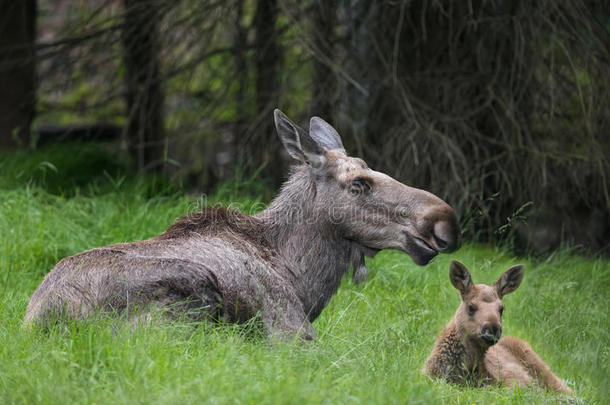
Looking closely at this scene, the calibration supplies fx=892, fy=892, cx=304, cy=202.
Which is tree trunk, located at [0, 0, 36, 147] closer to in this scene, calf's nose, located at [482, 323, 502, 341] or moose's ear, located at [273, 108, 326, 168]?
moose's ear, located at [273, 108, 326, 168]

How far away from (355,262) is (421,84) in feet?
13.3

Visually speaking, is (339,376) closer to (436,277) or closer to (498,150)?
(436,277)

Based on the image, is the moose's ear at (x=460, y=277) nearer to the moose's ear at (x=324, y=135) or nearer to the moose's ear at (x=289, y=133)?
the moose's ear at (x=324, y=135)

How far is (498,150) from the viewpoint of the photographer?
9820 millimetres

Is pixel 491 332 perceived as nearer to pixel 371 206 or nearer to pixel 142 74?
pixel 371 206

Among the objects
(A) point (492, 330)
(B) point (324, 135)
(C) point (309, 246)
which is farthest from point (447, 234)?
(B) point (324, 135)

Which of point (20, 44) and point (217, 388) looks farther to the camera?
point (20, 44)

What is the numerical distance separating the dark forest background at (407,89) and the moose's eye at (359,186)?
266cm

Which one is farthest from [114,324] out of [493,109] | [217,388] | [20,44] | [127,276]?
[20,44]

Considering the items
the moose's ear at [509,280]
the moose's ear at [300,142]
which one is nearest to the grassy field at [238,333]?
the moose's ear at [509,280]

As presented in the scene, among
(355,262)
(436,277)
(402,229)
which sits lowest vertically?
(436,277)

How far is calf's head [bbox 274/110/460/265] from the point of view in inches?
220

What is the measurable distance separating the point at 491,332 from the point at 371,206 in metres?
1.17

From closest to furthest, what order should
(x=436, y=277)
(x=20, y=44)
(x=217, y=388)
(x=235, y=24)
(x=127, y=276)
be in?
(x=217, y=388) → (x=127, y=276) → (x=436, y=277) → (x=235, y=24) → (x=20, y=44)
